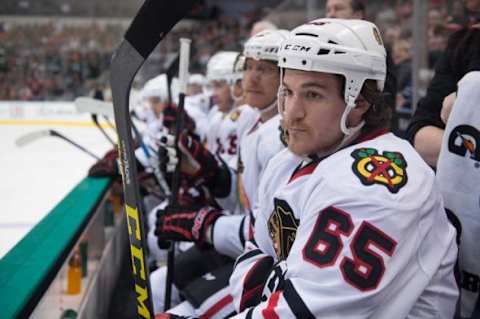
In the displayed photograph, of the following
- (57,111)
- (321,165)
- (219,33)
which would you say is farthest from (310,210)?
(219,33)

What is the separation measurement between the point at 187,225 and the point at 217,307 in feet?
0.93

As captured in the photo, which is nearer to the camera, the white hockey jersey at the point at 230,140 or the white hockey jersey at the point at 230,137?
the white hockey jersey at the point at 230,140

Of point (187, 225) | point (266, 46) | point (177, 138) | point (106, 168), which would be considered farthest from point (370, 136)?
point (106, 168)

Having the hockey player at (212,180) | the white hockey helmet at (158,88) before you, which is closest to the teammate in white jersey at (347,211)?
the hockey player at (212,180)

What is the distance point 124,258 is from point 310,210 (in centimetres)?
271

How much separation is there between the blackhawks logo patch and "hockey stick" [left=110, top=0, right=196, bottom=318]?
44cm

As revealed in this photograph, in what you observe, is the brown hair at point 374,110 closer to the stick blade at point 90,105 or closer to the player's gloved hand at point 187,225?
the player's gloved hand at point 187,225

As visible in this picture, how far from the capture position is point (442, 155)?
1145 mm

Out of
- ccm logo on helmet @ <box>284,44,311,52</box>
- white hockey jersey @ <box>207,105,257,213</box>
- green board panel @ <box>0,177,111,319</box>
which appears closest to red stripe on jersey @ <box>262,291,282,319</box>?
ccm logo on helmet @ <box>284,44,311,52</box>

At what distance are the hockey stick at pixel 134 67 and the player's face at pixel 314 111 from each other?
265 mm

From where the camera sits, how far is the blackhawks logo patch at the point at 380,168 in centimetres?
93

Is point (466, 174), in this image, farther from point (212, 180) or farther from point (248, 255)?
point (212, 180)

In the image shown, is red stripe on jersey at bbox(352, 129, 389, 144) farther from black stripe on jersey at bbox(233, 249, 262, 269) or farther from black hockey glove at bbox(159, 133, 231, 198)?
black hockey glove at bbox(159, 133, 231, 198)

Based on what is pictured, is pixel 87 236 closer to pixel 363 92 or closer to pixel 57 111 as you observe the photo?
pixel 363 92
